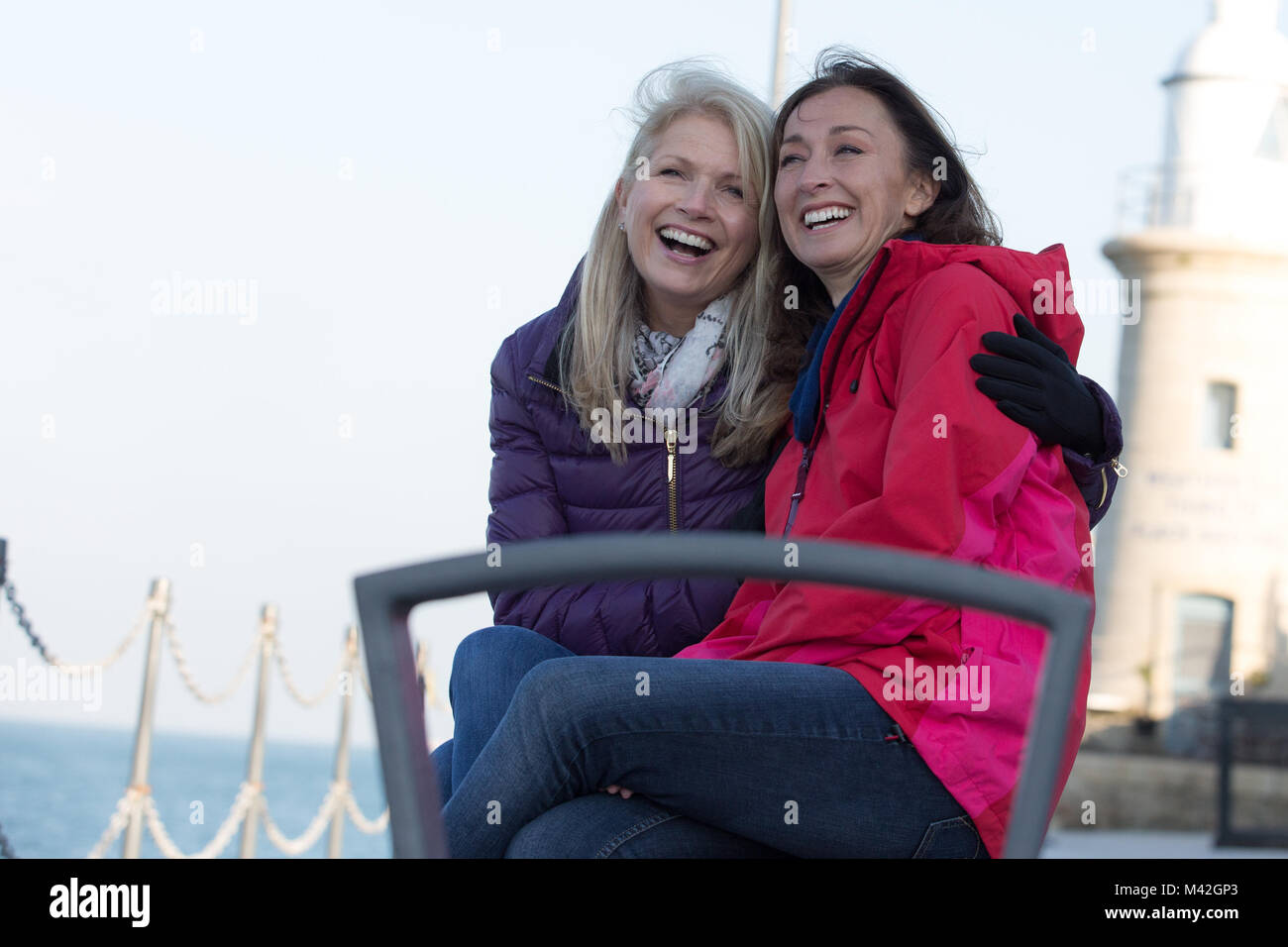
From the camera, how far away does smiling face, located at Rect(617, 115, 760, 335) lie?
3.02 meters

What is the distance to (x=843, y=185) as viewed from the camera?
9.12ft

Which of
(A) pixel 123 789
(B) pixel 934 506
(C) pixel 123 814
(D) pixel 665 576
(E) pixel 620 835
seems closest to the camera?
(D) pixel 665 576

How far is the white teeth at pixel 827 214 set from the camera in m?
2.78

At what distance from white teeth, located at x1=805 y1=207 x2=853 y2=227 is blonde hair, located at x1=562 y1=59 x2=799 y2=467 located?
206 millimetres

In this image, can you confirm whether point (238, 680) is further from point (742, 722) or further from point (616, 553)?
point (616, 553)

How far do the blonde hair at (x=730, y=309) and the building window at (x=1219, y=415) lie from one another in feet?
66.3

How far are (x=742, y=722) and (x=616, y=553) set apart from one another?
886 millimetres

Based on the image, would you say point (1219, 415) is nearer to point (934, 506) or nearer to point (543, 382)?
point (543, 382)

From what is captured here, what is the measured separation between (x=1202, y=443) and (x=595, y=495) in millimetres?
20506

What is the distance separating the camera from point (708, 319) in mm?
2971

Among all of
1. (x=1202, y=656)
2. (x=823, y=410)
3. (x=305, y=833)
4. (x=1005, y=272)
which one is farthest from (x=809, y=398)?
(x=1202, y=656)

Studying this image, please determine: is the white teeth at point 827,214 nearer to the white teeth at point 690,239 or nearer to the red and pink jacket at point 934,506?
the white teeth at point 690,239

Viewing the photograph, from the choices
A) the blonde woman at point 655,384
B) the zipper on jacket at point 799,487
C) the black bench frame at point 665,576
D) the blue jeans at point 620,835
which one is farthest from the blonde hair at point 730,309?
the black bench frame at point 665,576

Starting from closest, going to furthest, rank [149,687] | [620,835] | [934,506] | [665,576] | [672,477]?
1. [665,576]
2. [620,835]
3. [934,506]
4. [672,477]
5. [149,687]
